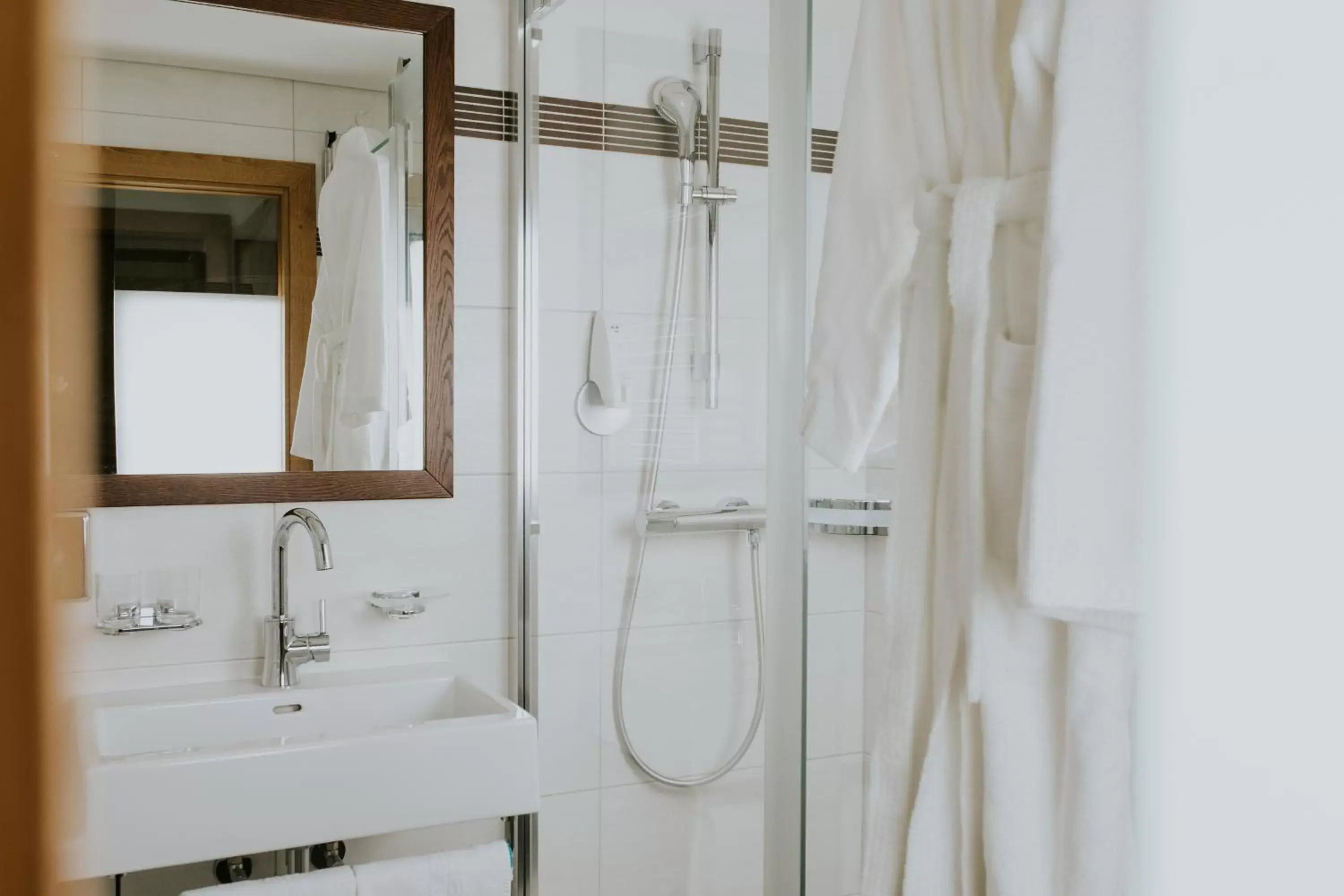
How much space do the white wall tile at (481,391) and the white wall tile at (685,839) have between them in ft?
2.10

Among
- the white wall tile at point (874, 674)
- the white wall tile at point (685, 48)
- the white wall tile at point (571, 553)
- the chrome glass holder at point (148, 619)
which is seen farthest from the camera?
the white wall tile at point (571, 553)

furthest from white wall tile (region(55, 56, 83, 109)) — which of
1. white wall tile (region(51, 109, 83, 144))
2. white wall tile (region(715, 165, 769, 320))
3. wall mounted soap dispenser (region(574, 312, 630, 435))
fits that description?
wall mounted soap dispenser (region(574, 312, 630, 435))

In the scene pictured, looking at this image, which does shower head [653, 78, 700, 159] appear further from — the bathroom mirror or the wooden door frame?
the wooden door frame

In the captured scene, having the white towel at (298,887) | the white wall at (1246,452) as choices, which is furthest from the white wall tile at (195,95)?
the white wall at (1246,452)

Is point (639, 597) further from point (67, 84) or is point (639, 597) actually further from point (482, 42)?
point (67, 84)

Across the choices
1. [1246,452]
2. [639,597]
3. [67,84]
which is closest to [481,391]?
[639,597]

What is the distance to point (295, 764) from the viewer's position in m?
1.44

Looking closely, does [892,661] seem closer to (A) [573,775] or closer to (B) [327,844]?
(A) [573,775]

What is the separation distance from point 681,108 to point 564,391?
53cm

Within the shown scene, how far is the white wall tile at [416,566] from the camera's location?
186 cm

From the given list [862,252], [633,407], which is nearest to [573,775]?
[633,407]

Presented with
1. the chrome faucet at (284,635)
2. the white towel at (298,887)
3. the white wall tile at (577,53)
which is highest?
the white wall tile at (577,53)

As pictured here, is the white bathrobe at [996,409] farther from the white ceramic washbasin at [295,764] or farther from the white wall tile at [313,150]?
the white wall tile at [313,150]

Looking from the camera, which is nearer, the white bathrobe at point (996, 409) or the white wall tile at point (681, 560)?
the white bathrobe at point (996, 409)
